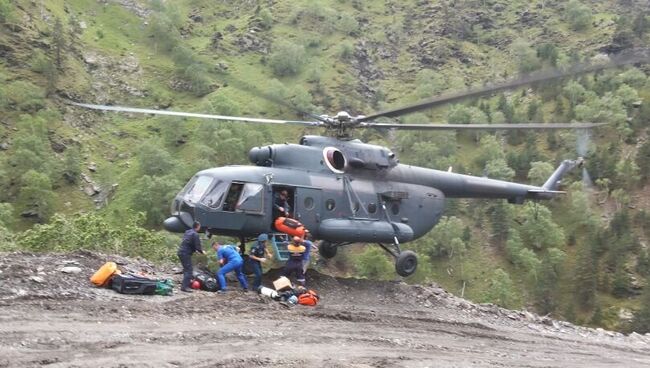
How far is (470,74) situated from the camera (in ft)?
372

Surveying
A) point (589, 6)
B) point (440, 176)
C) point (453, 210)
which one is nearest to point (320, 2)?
point (589, 6)

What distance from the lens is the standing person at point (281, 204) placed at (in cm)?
1535

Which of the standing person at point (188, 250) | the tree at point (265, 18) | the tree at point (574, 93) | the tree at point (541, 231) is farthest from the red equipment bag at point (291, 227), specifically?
the tree at point (265, 18)

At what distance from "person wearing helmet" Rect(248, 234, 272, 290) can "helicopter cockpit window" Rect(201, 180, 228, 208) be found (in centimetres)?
131

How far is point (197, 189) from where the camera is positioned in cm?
1472

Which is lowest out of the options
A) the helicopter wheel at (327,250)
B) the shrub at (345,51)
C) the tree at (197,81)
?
the helicopter wheel at (327,250)

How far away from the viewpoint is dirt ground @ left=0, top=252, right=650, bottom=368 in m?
8.55

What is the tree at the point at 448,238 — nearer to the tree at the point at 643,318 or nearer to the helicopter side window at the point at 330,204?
the tree at the point at 643,318

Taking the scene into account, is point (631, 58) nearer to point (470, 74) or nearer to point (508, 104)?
point (508, 104)

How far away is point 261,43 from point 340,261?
182 feet

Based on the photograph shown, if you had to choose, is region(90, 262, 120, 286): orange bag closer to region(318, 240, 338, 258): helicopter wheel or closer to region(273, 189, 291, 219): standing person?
region(273, 189, 291, 219): standing person

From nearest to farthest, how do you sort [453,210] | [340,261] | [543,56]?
[340,261]
[453,210]
[543,56]

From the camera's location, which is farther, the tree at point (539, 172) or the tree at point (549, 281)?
the tree at point (539, 172)

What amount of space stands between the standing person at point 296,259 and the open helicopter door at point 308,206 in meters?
1.28
